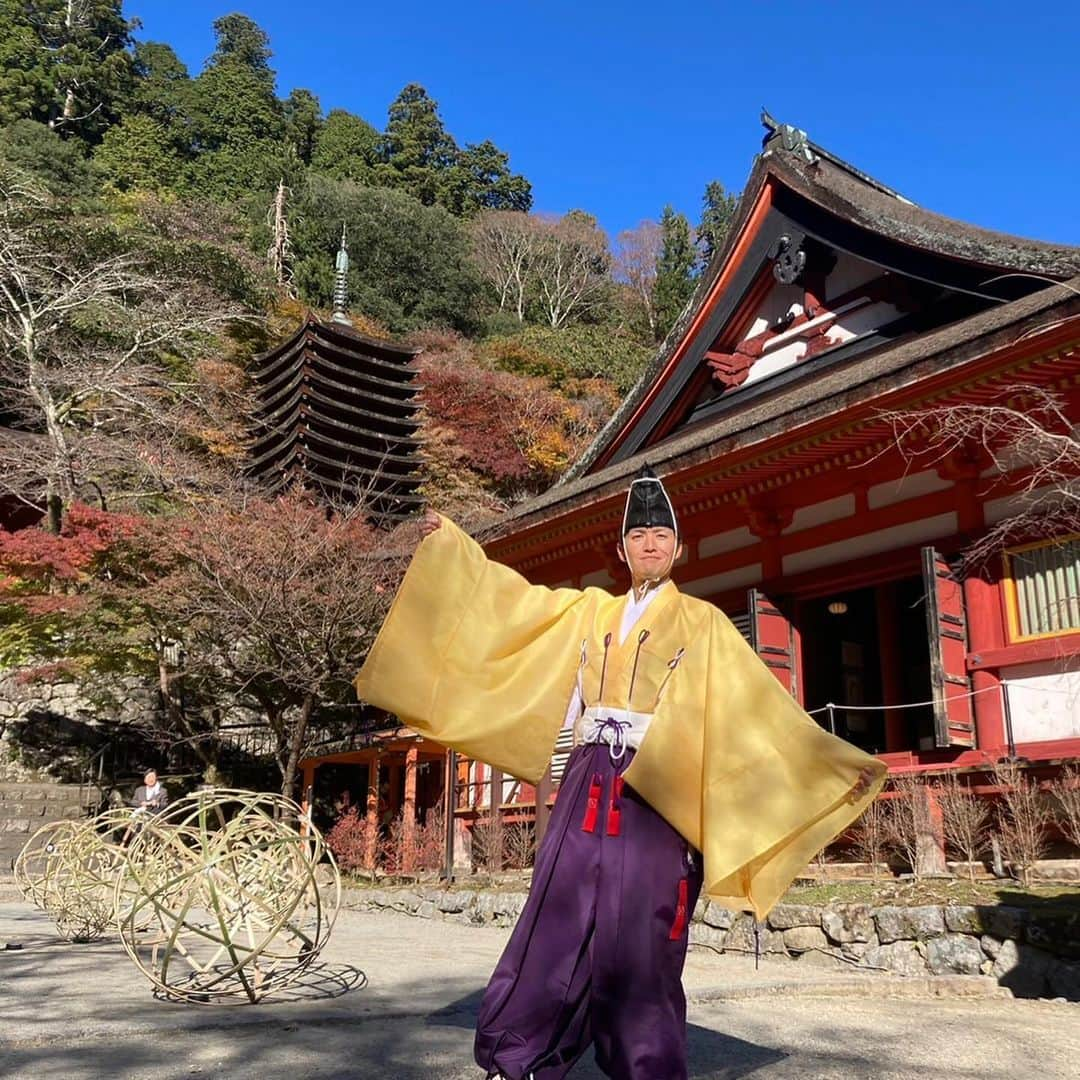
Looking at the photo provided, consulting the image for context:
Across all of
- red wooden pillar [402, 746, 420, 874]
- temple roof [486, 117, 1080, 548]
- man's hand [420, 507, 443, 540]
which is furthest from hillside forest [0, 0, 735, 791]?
man's hand [420, 507, 443, 540]

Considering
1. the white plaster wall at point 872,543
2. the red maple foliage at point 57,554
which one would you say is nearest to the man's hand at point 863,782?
the white plaster wall at point 872,543

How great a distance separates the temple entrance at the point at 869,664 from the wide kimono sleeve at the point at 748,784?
23.5ft

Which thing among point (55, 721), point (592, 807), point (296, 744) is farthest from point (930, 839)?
point (55, 721)

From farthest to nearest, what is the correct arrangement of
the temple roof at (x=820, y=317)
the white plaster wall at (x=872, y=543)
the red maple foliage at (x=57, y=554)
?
1. the red maple foliage at (x=57, y=554)
2. the white plaster wall at (x=872, y=543)
3. the temple roof at (x=820, y=317)

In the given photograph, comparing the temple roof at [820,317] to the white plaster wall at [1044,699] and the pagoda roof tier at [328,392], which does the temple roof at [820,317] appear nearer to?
the white plaster wall at [1044,699]

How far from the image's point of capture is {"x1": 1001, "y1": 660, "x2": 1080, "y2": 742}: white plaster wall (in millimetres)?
7363

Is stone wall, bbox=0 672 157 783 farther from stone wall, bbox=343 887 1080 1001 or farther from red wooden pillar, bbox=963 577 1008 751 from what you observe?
red wooden pillar, bbox=963 577 1008 751

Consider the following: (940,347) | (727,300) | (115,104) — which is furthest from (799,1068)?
(115,104)

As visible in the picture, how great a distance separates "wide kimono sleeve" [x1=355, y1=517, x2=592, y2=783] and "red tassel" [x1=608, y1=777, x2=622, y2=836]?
29cm

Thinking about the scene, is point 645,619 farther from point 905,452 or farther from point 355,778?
point 355,778

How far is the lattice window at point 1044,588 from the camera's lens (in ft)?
24.3

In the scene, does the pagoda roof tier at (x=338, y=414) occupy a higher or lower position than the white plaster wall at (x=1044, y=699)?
higher

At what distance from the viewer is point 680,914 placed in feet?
8.24

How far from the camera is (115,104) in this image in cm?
4275
